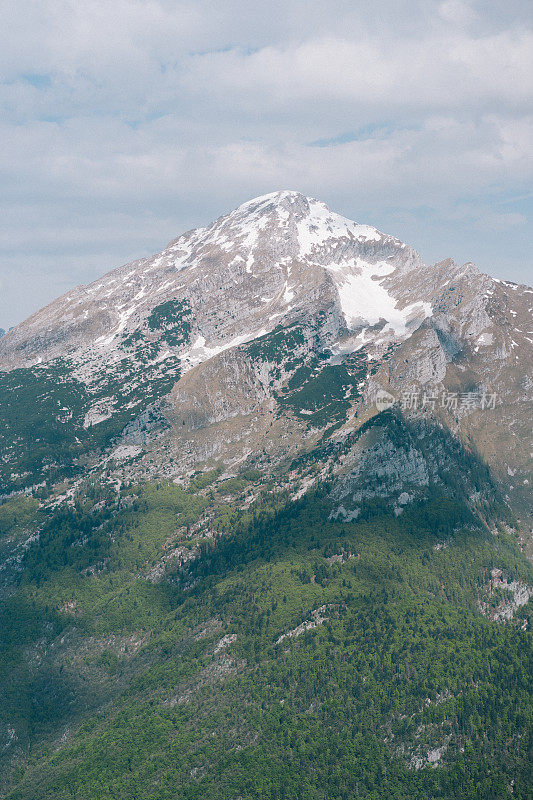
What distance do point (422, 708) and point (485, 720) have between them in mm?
23296

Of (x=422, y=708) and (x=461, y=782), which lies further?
(x=422, y=708)

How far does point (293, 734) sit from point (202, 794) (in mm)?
37272

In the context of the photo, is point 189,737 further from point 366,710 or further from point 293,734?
point 366,710

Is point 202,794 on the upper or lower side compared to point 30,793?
lower

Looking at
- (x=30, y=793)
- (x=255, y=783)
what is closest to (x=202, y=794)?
(x=255, y=783)

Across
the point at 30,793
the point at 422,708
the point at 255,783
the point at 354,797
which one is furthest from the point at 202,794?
the point at 422,708

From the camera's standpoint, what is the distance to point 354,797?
576 ft

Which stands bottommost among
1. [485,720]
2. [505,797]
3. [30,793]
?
[505,797]

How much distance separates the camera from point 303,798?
174 meters

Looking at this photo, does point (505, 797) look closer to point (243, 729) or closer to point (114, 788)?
point (243, 729)

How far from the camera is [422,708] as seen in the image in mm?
197875

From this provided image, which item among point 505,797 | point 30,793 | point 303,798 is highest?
point 30,793

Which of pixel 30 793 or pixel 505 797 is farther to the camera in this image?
pixel 30 793

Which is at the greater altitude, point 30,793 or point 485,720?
point 30,793
